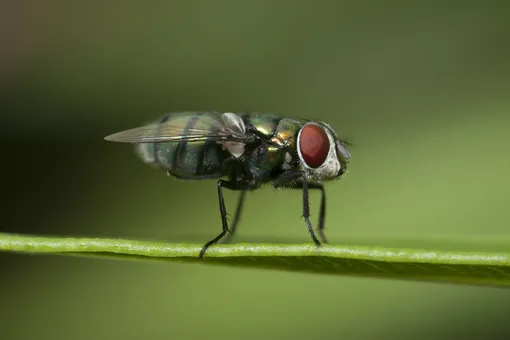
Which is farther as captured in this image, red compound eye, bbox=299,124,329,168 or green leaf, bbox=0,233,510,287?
red compound eye, bbox=299,124,329,168

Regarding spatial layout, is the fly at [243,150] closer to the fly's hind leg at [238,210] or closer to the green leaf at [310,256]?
the fly's hind leg at [238,210]

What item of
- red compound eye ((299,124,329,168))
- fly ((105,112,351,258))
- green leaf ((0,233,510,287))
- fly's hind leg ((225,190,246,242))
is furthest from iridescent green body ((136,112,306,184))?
green leaf ((0,233,510,287))

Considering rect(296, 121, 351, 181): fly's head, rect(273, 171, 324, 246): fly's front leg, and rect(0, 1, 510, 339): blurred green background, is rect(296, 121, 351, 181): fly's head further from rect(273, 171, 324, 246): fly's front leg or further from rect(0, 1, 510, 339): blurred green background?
rect(0, 1, 510, 339): blurred green background

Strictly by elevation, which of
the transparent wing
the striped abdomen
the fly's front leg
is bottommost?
the fly's front leg

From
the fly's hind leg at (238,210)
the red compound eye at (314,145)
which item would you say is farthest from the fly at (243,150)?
the fly's hind leg at (238,210)

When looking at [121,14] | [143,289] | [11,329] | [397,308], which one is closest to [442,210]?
[397,308]

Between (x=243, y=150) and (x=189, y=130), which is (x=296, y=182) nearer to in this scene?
(x=243, y=150)
